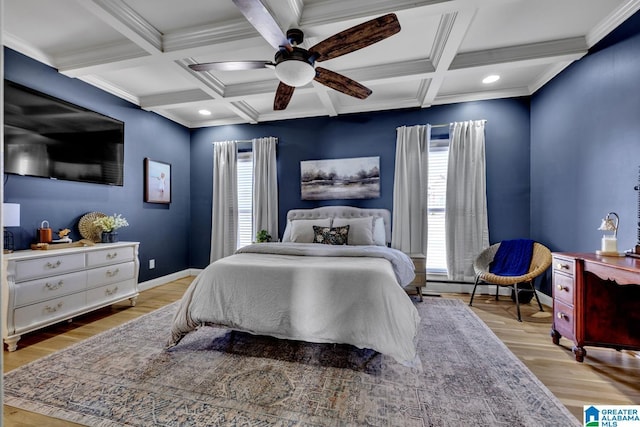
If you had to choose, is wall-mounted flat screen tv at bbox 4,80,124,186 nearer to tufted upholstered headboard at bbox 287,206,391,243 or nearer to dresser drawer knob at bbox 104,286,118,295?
dresser drawer knob at bbox 104,286,118,295

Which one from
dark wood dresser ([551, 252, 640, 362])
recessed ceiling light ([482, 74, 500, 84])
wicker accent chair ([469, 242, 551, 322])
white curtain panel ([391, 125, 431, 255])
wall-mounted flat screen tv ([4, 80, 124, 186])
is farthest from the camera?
white curtain panel ([391, 125, 431, 255])

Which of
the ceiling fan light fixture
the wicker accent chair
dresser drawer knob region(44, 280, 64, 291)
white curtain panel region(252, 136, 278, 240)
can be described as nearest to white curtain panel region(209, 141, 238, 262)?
white curtain panel region(252, 136, 278, 240)

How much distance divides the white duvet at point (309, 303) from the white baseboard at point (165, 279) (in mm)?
2167

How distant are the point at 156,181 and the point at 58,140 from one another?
145 centimetres

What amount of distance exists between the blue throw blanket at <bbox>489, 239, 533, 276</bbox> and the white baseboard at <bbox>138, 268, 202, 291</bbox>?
459 centimetres

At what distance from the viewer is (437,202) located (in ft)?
14.6

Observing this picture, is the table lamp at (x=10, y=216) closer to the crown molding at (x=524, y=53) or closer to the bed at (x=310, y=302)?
the bed at (x=310, y=302)

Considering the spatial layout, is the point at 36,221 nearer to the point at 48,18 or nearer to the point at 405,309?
the point at 48,18

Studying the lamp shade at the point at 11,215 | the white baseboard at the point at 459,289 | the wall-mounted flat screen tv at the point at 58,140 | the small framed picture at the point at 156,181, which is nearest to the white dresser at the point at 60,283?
the lamp shade at the point at 11,215

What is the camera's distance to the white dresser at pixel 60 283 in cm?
261

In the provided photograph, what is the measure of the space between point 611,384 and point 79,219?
5120 mm

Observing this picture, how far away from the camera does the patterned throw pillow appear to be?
12.7 feet
